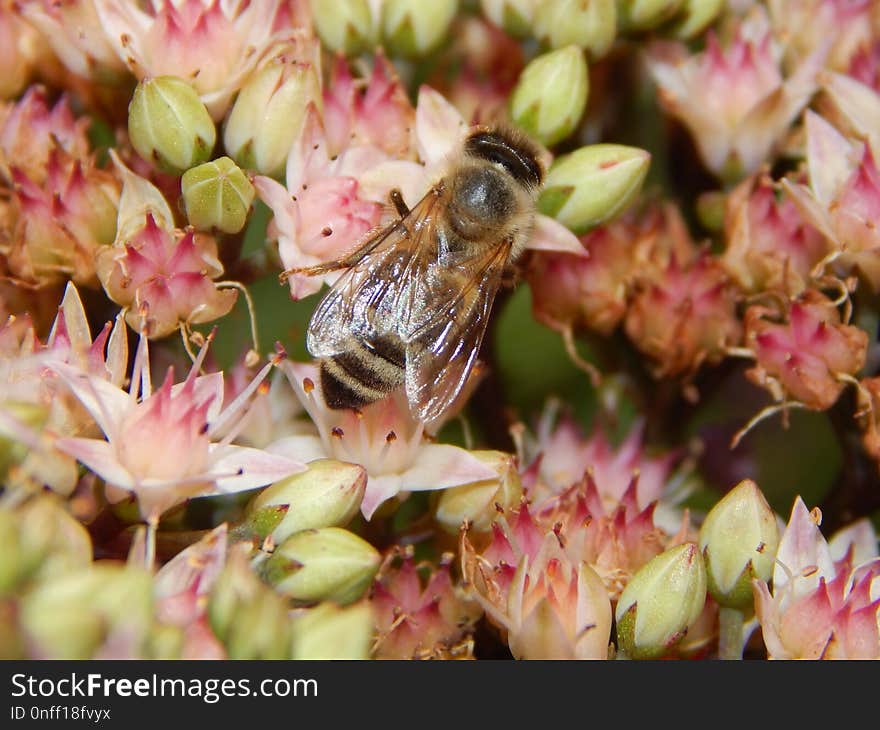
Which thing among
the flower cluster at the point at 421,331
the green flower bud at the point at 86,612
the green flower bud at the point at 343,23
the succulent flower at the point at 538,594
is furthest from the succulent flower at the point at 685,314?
the green flower bud at the point at 86,612

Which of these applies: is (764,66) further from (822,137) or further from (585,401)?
(585,401)

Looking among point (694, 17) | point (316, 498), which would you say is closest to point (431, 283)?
point (316, 498)

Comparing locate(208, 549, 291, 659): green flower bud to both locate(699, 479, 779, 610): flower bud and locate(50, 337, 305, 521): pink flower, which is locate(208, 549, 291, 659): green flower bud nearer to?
locate(50, 337, 305, 521): pink flower

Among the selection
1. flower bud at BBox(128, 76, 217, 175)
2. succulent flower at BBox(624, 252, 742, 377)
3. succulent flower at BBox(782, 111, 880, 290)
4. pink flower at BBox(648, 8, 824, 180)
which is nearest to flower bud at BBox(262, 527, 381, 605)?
flower bud at BBox(128, 76, 217, 175)

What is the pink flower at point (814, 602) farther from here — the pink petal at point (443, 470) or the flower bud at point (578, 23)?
the flower bud at point (578, 23)
